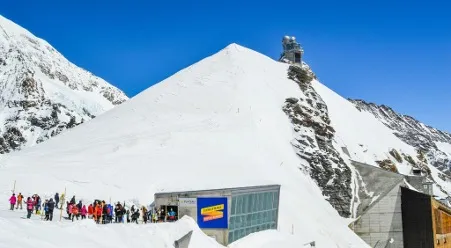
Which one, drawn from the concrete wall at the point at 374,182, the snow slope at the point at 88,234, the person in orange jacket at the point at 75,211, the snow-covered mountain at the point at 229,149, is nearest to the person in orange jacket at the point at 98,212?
the person in orange jacket at the point at 75,211

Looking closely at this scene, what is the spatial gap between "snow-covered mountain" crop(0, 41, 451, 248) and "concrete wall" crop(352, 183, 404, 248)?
8.45 ft

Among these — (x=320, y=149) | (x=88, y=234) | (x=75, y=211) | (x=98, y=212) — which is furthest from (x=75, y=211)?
Answer: (x=320, y=149)

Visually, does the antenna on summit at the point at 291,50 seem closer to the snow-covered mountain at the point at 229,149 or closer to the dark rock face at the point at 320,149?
the snow-covered mountain at the point at 229,149

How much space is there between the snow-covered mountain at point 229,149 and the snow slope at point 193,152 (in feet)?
0.61

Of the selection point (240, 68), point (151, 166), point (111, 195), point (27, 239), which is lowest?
point (27, 239)

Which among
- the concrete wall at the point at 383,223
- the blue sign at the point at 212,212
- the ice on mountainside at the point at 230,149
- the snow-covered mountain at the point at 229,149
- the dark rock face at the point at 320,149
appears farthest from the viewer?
the dark rock face at the point at 320,149

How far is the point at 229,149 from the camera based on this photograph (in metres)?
67.9

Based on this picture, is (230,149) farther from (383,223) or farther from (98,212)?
(98,212)

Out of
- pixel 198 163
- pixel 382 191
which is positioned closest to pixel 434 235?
pixel 382 191

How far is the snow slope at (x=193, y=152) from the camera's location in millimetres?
51438

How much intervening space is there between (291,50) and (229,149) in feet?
230

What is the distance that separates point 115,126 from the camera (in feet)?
257

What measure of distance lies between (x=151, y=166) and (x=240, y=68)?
160ft

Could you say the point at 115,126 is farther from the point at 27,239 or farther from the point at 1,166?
the point at 27,239
